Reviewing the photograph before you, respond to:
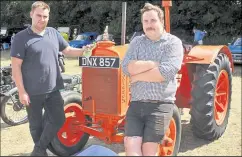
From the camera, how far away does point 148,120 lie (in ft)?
9.01

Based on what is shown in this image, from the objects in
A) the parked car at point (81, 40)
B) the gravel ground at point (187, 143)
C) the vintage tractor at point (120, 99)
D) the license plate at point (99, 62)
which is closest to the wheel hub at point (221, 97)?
the vintage tractor at point (120, 99)

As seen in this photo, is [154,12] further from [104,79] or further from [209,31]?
[209,31]

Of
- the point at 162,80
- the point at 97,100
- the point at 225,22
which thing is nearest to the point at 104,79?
the point at 97,100

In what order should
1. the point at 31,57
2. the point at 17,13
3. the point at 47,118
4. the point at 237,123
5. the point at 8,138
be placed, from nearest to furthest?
the point at 31,57, the point at 47,118, the point at 8,138, the point at 237,123, the point at 17,13

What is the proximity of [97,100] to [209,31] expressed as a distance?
16.6 metres

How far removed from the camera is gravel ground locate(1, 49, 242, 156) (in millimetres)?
4230

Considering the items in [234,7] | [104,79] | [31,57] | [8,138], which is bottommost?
[8,138]

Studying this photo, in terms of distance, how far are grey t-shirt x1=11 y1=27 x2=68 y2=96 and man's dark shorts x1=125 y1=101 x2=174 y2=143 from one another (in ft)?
3.40

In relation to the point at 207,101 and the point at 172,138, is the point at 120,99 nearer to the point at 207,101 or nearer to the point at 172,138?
the point at 172,138

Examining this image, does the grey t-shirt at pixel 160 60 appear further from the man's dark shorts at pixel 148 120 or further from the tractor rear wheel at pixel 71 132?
the tractor rear wheel at pixel 71 132

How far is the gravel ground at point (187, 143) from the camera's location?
423 cm

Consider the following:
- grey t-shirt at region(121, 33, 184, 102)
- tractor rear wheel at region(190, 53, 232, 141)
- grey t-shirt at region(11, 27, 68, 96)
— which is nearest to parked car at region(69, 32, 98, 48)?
tractor rear wheel at region(190, 53, 232, 141)

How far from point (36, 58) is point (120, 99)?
3.13 ft

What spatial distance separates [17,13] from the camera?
28984mm
